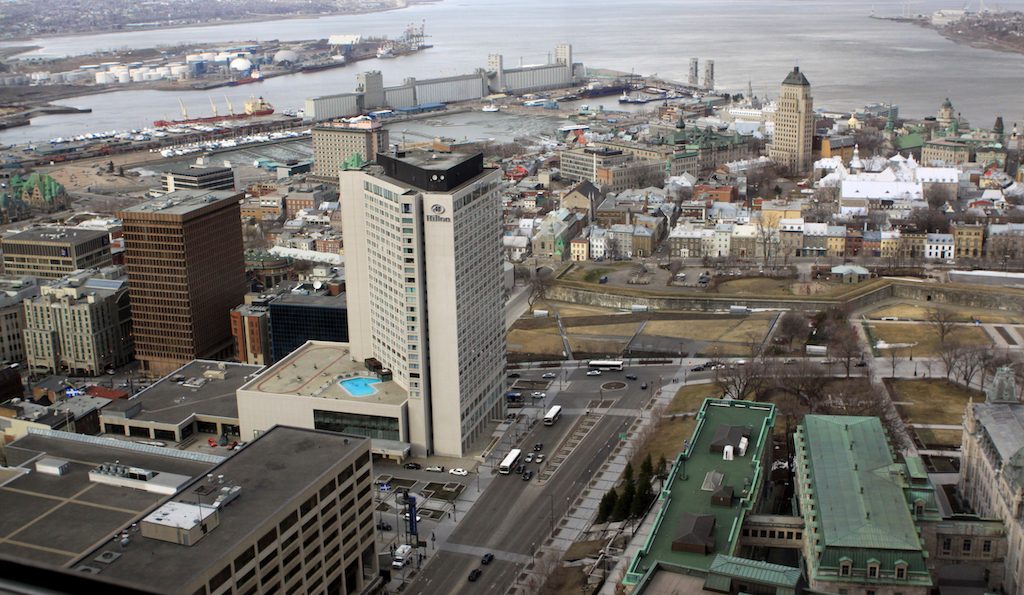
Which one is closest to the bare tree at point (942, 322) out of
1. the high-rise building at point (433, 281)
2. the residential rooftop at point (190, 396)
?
the high-rise building at point (433, 281)

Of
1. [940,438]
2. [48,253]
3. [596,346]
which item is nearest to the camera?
[940,438]

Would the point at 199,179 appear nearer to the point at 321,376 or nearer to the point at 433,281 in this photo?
the point at 321,376

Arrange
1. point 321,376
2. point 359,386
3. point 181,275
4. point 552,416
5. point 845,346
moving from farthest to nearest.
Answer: point 181,275, point 845,346, point 552,416, point 321,376, point 359,386

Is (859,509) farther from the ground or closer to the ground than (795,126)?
closer to the ground

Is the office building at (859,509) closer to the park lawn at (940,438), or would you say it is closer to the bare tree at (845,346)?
the park lawn at (940,438)

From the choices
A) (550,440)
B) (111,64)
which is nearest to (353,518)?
(550,440)

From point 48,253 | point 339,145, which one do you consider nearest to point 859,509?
point 48,253

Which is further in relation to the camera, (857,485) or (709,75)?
(709,75)

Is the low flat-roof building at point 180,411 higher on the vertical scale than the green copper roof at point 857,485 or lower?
lower
